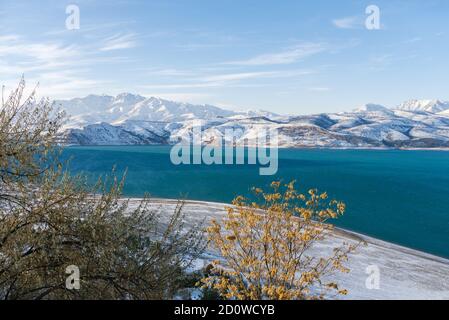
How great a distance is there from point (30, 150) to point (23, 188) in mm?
1321

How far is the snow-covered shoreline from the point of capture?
39.8m

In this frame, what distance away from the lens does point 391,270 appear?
160ft

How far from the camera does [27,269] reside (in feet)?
40.1

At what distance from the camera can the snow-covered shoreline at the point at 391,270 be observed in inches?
1565
